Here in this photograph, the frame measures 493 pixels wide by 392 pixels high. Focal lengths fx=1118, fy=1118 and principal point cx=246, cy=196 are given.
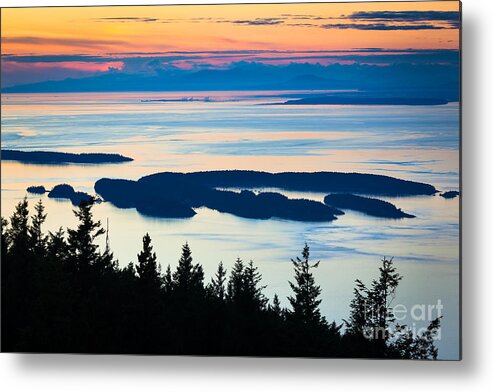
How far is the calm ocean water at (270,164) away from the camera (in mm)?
6230

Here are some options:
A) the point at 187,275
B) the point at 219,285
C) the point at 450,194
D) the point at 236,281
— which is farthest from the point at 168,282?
the point at 450,194

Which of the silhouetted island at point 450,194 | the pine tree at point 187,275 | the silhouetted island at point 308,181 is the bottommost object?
the pine tree at point 187,275

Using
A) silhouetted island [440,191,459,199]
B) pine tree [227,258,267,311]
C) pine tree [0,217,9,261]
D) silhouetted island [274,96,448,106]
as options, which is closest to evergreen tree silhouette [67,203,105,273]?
pine tree [0,217,9,261]

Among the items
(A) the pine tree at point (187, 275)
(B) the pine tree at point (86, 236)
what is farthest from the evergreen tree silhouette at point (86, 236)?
(A) the pine tree at point (187, 275)

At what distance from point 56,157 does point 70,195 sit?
236mm

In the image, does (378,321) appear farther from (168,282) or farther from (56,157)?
(56,157)

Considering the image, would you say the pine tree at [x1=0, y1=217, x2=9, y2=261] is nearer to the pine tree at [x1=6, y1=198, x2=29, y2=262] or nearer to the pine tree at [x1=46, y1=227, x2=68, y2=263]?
the pine tree at [x1=6, y1=198, x2=29, y2=262]

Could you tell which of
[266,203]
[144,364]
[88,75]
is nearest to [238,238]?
[266,203]

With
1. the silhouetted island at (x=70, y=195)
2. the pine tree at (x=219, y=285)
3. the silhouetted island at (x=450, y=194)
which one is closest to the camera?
→ the silhouetted island at (x=450, y=194)

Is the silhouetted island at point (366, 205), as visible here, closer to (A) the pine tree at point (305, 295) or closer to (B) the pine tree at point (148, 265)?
(A) the pine tree at point (305, 295)

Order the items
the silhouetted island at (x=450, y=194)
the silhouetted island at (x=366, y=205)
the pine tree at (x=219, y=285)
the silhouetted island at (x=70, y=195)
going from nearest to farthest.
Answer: the silhouetted island at (x=450, y=194) → the silhouetted island at (x=366, y=205) → the pine tree at (x=219, y=285) → the silhouetted island at (x=70, y=195)

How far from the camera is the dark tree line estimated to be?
20.7ft

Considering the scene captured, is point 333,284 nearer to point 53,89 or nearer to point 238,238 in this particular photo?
point 238,238

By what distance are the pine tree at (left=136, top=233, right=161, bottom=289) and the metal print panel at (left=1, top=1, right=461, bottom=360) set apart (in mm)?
12
